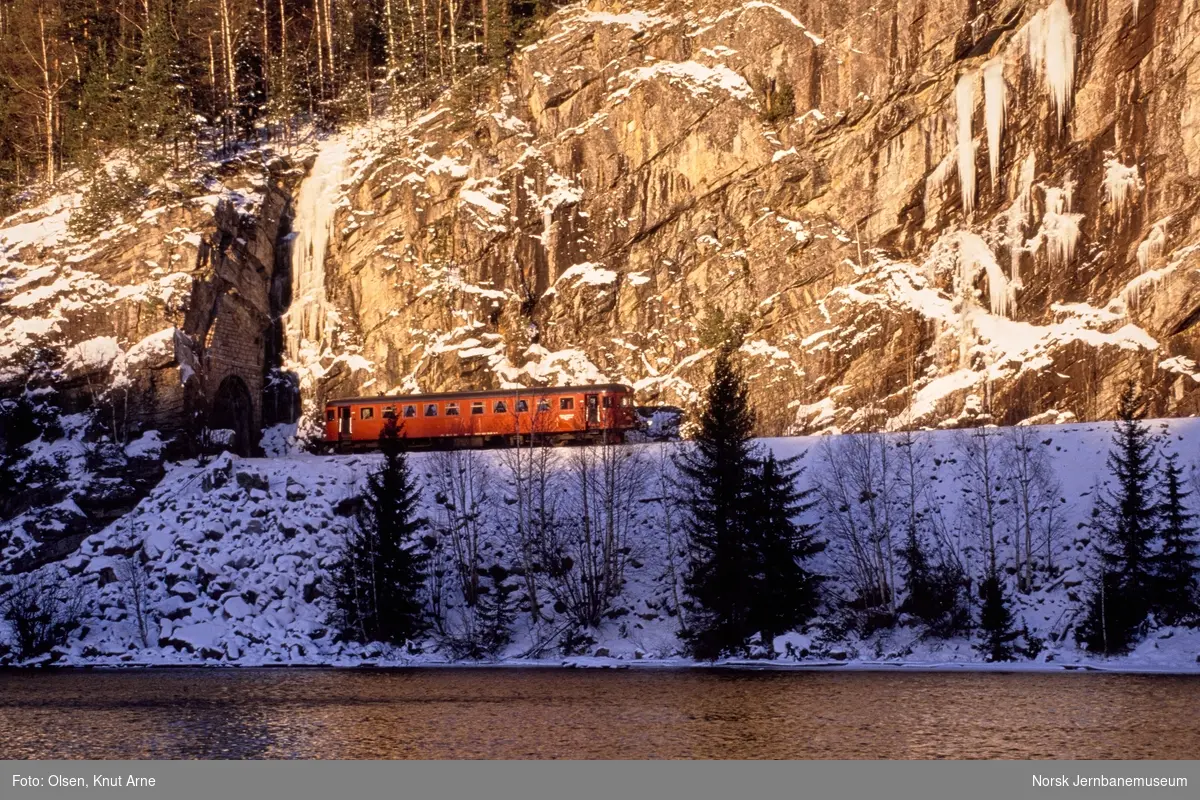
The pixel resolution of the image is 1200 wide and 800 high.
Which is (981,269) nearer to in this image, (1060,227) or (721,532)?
(1060,227)

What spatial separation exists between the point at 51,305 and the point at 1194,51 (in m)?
55.4

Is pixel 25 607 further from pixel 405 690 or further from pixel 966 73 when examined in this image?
pixel 966 73

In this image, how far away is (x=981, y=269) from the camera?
52438mm

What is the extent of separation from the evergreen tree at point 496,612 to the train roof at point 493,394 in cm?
1056

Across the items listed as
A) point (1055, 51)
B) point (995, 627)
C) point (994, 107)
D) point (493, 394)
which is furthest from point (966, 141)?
point (995, 627)

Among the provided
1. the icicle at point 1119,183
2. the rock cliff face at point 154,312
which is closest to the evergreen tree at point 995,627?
the icicle at point 1119,183

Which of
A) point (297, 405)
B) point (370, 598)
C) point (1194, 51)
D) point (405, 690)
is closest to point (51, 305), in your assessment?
point (297, 405)

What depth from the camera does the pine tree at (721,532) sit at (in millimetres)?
36250

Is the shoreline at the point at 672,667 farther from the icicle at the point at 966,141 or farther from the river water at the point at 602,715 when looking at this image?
the icicle at the point at 966,141

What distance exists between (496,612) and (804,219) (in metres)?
27.1

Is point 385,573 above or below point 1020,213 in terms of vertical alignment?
below

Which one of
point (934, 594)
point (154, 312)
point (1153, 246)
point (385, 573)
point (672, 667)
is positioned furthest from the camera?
point (154, 312)

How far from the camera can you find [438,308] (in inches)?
2286

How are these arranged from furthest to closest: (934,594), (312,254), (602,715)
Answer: (312,254), (934,594), (602,715)
